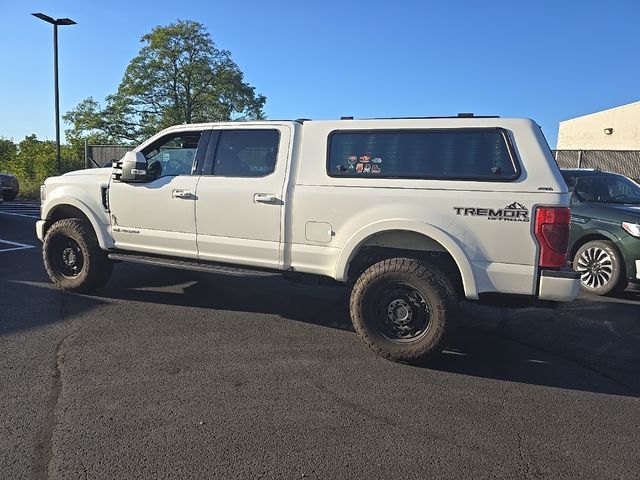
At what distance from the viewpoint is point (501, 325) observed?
5.05 meters

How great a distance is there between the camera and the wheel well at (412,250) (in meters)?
4.07

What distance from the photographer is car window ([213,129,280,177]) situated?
15.1ft

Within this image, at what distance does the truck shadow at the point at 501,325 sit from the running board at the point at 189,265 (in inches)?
3.7

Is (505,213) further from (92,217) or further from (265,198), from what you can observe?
(92,217)

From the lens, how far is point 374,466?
101 inches

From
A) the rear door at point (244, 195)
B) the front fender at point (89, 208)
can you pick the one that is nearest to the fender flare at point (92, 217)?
the front fender at point (89, 208)

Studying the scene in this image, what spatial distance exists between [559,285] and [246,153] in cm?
309

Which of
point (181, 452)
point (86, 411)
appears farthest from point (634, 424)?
point (86, 411)

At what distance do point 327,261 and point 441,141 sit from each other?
4.74 ft

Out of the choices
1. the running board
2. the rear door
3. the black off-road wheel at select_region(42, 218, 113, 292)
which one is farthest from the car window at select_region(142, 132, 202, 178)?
the black off-road wheel at select_region(42, 218, 113, 292)

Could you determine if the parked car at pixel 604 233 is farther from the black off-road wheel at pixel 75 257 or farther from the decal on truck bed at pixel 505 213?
the black off-road wheel at pixel 75 257

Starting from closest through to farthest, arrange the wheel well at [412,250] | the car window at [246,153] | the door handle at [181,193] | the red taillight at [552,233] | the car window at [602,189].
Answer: the red taillight at [552,233]
the wheel well at [412,250]
the car window at [246,153]
the door handle at [181,193]
the car window at [602,189]

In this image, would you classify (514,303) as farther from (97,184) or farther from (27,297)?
(27,297)

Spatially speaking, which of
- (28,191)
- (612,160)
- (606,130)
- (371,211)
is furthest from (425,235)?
(606,130)
